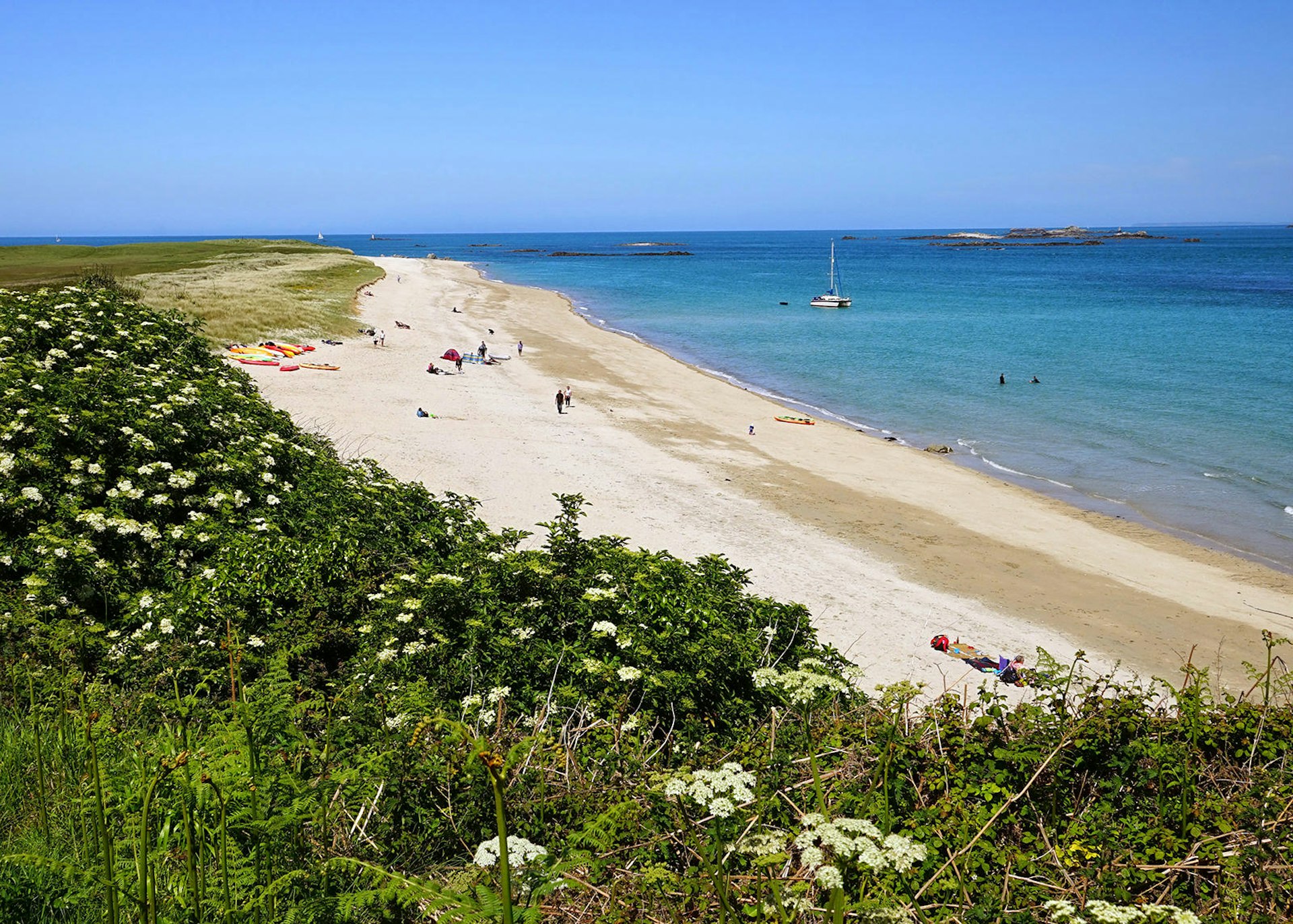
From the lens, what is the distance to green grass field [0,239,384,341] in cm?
4209

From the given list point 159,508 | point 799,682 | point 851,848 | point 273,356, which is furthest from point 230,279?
point 851,848

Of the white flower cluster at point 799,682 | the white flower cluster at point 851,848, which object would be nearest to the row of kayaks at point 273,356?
the white flower cluster at point 799,682

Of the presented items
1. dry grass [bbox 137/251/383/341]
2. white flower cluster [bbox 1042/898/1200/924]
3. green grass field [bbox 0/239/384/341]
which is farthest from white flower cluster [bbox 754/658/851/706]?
dry grass [bbox 137/251/383/341]

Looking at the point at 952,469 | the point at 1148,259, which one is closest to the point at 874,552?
the point at 952,469

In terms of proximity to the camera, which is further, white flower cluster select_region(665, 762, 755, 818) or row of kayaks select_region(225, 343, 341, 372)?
row of kayaks select_region(225, 343, 341, 372)

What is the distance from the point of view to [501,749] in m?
5.21

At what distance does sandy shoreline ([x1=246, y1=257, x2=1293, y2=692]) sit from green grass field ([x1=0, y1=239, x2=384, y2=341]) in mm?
7248

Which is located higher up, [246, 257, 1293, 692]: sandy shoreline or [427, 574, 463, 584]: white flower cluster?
[427, 574, 463, 584]: white flower cluster

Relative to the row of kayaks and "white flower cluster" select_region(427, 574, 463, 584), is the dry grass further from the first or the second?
"white flower cluster" select_region(427, 574, 463, 584)

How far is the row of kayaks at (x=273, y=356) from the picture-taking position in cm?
3322

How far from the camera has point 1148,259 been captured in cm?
14888

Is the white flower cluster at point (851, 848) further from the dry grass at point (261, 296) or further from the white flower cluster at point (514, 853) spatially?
the dry grass at point (261, 296)

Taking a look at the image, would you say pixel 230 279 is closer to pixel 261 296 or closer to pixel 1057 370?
pixel 261 296

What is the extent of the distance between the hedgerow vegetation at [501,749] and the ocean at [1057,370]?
63.3ft
